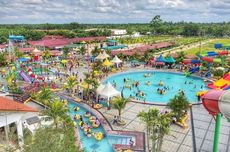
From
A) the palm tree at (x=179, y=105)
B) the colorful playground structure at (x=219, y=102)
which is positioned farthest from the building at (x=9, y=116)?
the palm tree at (x=179, y=105)

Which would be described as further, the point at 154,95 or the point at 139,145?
the point at 154,95

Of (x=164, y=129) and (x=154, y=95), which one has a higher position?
(x=164, y=129)

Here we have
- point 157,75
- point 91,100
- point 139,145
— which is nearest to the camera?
point 139,145

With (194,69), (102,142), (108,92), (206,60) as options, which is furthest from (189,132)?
(194,69)

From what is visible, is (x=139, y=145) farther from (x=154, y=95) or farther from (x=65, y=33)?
(x=65, y=33)

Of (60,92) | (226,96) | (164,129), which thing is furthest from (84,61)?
(226,96)

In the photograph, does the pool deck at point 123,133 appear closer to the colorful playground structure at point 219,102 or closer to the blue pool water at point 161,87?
the colorful playground structure at point 219,102

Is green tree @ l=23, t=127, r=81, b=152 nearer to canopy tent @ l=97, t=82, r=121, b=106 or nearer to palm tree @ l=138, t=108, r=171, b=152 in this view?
palm tree @ l=138, t=108, r=171, b=152
